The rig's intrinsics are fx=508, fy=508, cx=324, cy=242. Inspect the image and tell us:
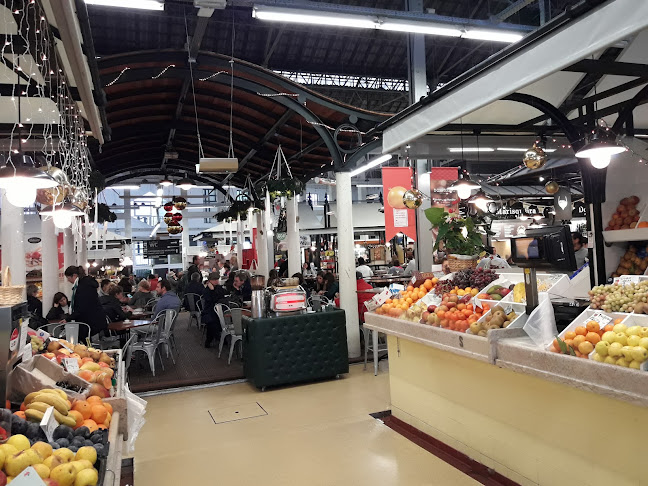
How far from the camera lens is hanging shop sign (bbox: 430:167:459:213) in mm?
9625

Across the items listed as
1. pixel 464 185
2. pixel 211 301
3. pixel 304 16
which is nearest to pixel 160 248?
pixel 211 301

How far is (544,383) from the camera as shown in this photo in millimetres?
3258

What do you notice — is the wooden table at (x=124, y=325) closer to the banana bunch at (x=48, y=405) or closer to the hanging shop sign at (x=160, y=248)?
the banana bunch at (x=48, y=405)

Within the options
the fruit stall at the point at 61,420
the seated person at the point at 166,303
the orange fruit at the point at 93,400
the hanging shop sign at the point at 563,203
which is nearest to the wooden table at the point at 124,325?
the seated person at the point at 166,303

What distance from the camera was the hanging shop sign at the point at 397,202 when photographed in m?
8.26

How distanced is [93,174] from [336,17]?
611cm

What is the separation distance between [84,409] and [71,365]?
754mm

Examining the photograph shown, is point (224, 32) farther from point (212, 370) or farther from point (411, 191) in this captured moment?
point (212, 370)

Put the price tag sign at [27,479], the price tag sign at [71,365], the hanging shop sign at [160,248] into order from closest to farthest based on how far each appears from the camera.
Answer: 1. the price tag sign at [27,479]
2. the price tag sign at [71,365]
3. the hanging shop sign at [160,248]

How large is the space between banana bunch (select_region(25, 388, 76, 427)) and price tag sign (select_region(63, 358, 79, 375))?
0.58 m

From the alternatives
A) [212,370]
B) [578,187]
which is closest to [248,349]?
[212,370]

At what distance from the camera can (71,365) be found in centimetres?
321

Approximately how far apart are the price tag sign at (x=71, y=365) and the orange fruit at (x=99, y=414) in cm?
69

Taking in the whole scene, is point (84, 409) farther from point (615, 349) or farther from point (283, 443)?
point (615, 349)
